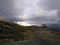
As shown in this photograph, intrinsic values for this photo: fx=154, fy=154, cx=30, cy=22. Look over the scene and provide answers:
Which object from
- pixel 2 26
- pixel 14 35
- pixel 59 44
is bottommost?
pixel 59 44

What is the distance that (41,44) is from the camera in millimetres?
52469

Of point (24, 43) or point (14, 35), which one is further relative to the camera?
point (14, 35)

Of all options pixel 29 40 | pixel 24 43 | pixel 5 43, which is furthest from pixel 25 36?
pixel 5 43

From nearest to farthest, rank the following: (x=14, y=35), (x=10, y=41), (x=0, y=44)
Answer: (x=0, y=44) < (x=10, y=41) < (x=14, y=35)

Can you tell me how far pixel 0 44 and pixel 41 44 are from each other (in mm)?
13833

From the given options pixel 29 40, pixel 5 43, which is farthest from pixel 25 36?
pixel 5 43

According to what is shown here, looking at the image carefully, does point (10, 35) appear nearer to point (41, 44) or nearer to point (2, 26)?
point (2, 26)

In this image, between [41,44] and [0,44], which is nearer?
[0,44]

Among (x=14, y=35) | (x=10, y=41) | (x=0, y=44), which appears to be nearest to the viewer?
(x=0, y=44)

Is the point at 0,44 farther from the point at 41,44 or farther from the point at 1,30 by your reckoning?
the point at 41,44

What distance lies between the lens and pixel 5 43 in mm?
49094

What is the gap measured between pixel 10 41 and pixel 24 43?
4.78 m

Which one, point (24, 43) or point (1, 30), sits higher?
point (1, 30)

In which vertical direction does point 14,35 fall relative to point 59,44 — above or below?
above
